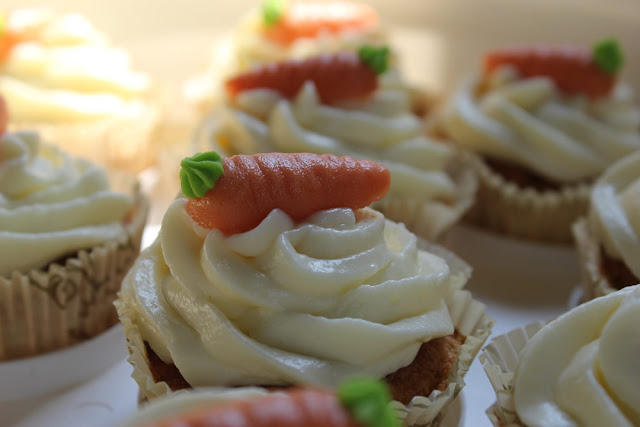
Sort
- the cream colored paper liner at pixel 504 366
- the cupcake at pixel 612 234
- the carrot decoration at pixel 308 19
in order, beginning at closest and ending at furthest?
the cream colored paper liner at pixel 504 366 → the cupcake at pixel 612 234 → the carrot decoration at pixel 308 19

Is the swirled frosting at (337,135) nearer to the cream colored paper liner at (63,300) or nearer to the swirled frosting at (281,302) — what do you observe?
the cream colored paper liner at (63,300)

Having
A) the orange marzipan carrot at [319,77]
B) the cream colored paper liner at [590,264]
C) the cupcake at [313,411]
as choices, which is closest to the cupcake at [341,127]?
the orange marzipan carrot at [319,77]

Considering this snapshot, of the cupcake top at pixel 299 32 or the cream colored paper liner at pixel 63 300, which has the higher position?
the cupcake top at pixel 299 32

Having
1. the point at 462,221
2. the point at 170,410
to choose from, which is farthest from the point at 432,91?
the point at 170,410

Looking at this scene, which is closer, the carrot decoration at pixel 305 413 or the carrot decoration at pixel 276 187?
the carrot decoration at pixel 305 413

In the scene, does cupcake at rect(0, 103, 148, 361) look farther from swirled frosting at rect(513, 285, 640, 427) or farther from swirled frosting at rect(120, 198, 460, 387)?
swirled frosting at rect(513, 285, 640, 427)

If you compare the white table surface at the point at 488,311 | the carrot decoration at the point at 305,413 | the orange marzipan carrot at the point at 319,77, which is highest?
the orange marzipan carrot at the point at 319,77

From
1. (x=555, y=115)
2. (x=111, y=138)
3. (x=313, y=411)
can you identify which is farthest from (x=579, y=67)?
(x=313, y=411)
